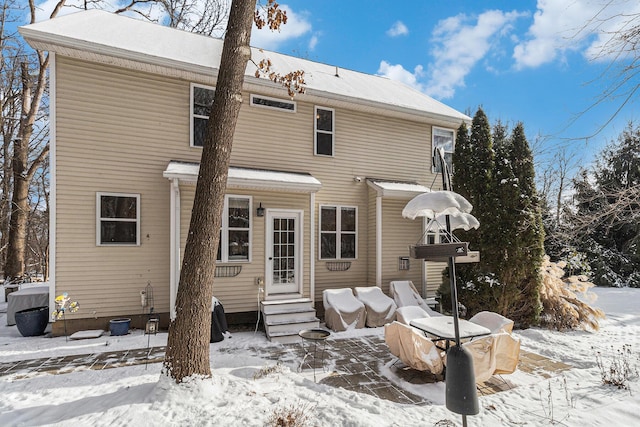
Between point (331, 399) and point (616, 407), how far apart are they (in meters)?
3.43

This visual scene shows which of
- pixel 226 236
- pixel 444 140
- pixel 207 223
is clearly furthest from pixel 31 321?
pixel 444 140

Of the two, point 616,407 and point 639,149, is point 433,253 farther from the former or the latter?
point 639,149

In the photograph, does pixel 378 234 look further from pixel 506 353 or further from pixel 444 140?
pixel 506 353

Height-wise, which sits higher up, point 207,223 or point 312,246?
point 207,223

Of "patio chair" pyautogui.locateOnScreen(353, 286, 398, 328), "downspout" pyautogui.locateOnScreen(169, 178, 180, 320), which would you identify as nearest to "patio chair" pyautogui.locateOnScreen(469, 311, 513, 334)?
"patio chair" pyautogui.locateOnScreen(353, 286, 398, 328)

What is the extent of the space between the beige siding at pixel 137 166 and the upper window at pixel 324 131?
186 millimetres

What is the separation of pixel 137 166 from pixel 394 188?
6187 millimetres

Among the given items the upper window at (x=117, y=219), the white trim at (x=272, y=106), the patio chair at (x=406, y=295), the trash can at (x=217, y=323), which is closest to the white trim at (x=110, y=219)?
the upper window at (x=117, y=219)

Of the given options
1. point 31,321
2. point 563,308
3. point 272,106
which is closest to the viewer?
point 31,321

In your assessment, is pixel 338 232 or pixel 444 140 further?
pixel 444 140

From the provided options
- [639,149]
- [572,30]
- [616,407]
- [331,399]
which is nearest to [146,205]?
[331,399]

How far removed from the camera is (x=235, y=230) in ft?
25.3

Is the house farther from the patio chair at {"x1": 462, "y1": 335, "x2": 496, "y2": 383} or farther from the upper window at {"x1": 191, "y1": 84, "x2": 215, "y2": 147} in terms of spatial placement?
the patio chair at {"x1": 462, "y1": 335, "x2": 496, "y2": 383}

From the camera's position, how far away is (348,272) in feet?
29.9
